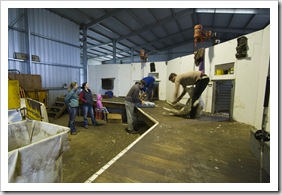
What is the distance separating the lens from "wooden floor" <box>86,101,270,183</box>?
122 cm

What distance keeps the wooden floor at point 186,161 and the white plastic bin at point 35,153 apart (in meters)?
0.58

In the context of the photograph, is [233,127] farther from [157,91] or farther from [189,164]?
[157,91]

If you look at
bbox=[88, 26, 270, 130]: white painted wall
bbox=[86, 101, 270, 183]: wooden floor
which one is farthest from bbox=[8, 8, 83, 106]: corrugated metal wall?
bbox=[86, 101, 270, 183]: wooden floor

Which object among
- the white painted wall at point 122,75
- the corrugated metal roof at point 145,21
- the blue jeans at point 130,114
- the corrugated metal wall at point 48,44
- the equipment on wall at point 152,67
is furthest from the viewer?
the equipment on wall at point 152,67

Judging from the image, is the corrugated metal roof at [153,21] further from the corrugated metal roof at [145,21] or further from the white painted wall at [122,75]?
the white painted wall at [122,75]

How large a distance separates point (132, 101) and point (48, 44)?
5787 mm

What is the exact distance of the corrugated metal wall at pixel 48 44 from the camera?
5.74 meters

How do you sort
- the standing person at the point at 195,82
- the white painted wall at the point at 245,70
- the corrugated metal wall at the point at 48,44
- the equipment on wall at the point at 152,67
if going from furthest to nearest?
1. the equipment on wall at the point at 152,67
2. the corrugated metal wall at the point at 48,44
3. the standing person at the point at 195,82
4. the white painted wall at the point at 245,70

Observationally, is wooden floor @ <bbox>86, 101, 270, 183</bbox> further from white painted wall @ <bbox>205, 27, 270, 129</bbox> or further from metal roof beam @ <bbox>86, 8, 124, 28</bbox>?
metal roof beam @ <bbox>86, 8, 124, 28</bbox>

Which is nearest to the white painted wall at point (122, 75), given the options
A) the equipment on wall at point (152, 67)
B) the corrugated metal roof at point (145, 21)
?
the equipment on wall at point (152, 67)

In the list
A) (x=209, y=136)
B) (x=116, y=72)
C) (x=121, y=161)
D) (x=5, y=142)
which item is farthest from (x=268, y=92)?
(x=116, y=72)

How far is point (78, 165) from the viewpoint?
9.14 feet

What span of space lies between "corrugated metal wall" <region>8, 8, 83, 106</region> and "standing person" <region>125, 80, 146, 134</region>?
4.96m

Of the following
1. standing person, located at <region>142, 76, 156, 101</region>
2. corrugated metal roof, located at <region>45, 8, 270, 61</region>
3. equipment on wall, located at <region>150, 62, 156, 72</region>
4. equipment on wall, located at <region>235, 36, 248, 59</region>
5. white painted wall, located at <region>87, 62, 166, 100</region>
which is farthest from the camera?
equipment on wall, located at <region>150, 62, 156, 72</region>
